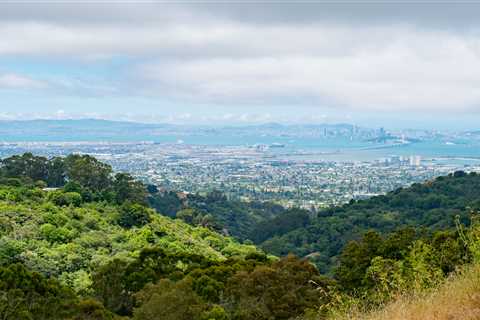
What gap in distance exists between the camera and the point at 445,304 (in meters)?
4.97

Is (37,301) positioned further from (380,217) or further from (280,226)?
(280,226)

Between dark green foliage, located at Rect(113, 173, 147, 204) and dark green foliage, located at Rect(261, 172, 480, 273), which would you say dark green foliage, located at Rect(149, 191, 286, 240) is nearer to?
dark green foliage, located at Rect(261, 172, 480, 273)

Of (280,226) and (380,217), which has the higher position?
(380,217)

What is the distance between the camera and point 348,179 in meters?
104

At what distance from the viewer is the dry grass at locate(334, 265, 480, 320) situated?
481 centimetres

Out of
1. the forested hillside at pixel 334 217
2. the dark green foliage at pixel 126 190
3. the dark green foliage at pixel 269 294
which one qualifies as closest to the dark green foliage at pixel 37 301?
the dark green foliage at pixel 269 294

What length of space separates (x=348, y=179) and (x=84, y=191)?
3126 inches

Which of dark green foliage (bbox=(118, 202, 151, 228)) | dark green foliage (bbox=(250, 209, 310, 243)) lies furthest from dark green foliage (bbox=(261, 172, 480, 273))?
dark green foliage (bbox=(118, 202, 151, 228))

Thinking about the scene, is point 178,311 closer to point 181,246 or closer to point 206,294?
point 206,294

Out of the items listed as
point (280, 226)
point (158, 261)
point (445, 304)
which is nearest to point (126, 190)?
point (158, 261)

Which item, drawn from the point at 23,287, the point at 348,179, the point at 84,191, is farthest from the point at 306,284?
the point at 348,179

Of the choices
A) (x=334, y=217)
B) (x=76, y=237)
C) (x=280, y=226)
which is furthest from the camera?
(x=280, y=226)

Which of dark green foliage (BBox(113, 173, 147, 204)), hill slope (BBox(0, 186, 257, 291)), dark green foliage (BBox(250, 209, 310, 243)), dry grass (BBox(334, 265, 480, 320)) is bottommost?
dark green foliage (BBox(250, 209, 310, 243))

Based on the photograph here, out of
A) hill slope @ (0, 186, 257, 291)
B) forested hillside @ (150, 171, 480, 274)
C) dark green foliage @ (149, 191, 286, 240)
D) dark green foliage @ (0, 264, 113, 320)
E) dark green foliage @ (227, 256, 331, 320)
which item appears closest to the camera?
dark green foliage @ (0, 264, 113, 320)
